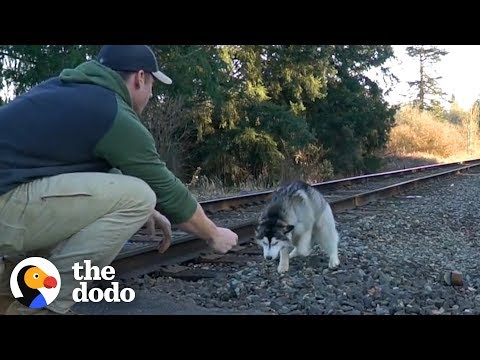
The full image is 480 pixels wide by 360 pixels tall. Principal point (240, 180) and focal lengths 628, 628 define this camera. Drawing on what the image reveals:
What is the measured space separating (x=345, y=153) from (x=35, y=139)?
698 inches

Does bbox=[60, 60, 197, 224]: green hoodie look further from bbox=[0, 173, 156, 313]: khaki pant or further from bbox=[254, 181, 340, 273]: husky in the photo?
bbox=[254, 181, 340, 273]: husky

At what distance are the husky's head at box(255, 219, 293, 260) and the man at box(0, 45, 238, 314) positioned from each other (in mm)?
1939

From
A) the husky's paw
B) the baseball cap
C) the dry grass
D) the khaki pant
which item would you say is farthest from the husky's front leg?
the dry grass

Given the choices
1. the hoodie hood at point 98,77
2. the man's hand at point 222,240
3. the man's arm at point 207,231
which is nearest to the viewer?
the hoodie hood at point 98,77

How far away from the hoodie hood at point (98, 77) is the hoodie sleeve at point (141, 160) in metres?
0.10

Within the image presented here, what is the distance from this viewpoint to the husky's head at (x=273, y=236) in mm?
4652

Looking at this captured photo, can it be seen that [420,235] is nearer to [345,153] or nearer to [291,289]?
[291,289]

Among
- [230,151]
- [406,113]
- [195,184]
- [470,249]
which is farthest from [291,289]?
[406,113]

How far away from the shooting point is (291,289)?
4219 mm

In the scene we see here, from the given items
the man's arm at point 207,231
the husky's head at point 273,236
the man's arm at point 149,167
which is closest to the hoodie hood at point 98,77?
the man's arm at point 149,167

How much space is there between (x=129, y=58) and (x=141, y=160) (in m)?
0.47

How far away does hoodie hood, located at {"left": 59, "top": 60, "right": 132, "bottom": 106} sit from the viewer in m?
2.66

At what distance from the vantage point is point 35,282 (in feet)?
8.49

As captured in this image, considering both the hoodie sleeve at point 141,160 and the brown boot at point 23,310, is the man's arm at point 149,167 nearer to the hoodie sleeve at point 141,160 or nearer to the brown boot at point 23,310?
the hoodie sleeve at point 141,160
